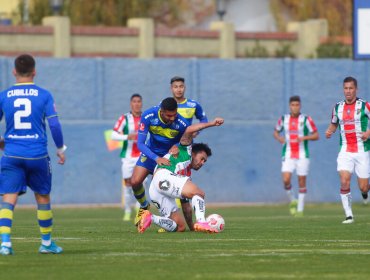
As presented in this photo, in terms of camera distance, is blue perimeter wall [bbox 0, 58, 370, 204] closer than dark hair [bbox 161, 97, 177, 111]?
No

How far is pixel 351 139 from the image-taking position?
872 inches

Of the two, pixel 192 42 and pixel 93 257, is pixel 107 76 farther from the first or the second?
pixel 93 257

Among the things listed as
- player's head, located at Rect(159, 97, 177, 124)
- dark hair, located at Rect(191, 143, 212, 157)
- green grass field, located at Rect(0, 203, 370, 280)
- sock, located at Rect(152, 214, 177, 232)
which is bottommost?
sock, located at Rect(152, 214, 177, 232)

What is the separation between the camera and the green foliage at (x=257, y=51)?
47.3 metres

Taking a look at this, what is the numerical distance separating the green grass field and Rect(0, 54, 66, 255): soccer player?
665mm

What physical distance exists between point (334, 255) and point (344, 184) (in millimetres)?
8379

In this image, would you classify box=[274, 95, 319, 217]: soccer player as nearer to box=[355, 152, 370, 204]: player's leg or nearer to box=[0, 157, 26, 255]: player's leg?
box=[355, 152, 370, 204]: player's leg

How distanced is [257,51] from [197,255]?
112ft

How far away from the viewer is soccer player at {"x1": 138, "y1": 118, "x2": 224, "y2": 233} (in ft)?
57.2

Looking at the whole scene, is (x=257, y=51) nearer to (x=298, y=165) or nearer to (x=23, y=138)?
(x=298, y=165)

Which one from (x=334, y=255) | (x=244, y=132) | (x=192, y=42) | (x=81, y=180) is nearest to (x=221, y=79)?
(x=244, y=132)

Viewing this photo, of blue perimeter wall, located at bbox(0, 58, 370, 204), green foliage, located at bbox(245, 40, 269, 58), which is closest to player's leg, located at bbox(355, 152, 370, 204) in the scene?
blue perimeter wall, located at bbox(0, 58, 370, 204)

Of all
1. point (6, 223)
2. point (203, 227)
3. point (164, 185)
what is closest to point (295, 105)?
point (164, 185)

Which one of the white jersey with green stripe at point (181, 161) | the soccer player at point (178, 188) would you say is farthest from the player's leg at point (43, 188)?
the white jersey with green stripe at point (181, 161)
